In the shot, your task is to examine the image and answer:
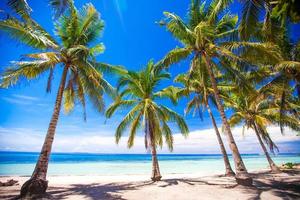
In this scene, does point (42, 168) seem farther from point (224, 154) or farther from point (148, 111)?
point (224, 154)

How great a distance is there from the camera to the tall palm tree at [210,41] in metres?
9.98

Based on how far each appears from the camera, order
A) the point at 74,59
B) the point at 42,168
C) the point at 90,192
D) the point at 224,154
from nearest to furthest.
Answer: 1. the point at 42,168
2. the point at 90,192
3. the point at 74,59
4. the point at 224,154

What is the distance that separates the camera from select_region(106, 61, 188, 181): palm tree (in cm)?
1230

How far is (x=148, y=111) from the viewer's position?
40.7 feet

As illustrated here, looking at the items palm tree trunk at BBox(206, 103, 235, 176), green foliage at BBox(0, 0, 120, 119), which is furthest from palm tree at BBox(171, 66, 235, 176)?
green foliage at BBox(0, 0, 120, 119)

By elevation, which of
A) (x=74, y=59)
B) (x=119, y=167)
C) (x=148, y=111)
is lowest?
(x=119, y=167)

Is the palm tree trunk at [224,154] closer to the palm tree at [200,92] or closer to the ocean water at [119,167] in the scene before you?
the palm tree at [200,92]

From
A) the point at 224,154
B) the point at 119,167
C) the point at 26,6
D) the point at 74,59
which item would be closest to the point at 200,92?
the point at 224,154

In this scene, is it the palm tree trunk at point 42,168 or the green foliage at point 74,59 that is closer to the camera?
the palm tree trunk at point 42,168

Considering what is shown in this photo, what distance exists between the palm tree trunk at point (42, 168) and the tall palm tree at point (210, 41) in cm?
601

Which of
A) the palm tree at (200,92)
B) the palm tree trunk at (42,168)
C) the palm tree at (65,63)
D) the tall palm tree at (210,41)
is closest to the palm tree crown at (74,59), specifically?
the palm tree at (65,63)

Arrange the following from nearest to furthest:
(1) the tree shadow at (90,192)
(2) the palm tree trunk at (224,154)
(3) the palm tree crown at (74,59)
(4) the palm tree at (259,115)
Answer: (1) the tree shadow at (90,192) → (3) the palm tree crown at (74,59) → (2) the palm tree trunk at (224,154) → (4) the palm tree at (259,115)

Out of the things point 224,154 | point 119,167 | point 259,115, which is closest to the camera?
point 224,154

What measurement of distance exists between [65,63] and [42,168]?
182 inches
